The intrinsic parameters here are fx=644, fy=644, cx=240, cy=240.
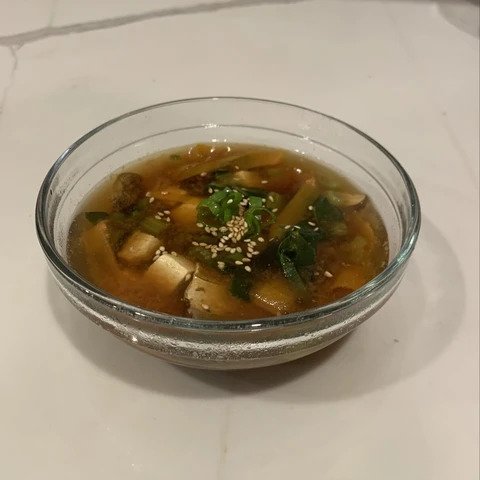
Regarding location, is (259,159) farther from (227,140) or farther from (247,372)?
(247,372)

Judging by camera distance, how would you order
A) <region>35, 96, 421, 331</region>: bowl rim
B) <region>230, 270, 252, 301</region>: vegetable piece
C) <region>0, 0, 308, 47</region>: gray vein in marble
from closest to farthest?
<region>35, 96, 421, 331</region>: bowl rim
<region>230, 270, 252, 301</region>: vegetable piece
<region>0, 0, 308, 47</region>: gray vein in marble

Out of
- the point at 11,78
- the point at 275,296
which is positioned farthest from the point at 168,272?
the point at 11,78

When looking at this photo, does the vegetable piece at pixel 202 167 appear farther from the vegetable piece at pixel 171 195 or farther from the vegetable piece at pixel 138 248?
the vegetable piece at pixel 138 248

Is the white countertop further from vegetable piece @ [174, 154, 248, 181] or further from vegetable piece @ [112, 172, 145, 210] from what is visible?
vegetable piece @ [174, 154, 248, 181]

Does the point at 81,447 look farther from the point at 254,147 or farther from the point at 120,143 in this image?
the point at 254,147

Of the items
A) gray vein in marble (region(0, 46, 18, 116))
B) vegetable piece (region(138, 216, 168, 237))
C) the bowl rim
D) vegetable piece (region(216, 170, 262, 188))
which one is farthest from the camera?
gray vein in marble (region(0, 46, 18, 116))

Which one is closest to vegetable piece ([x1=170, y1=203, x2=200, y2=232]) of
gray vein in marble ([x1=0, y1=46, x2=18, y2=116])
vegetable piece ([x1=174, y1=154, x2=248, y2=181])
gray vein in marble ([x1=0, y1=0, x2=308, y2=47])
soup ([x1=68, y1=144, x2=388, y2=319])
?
soup ([x1=68, y1=144, x2=388, y2=319])
